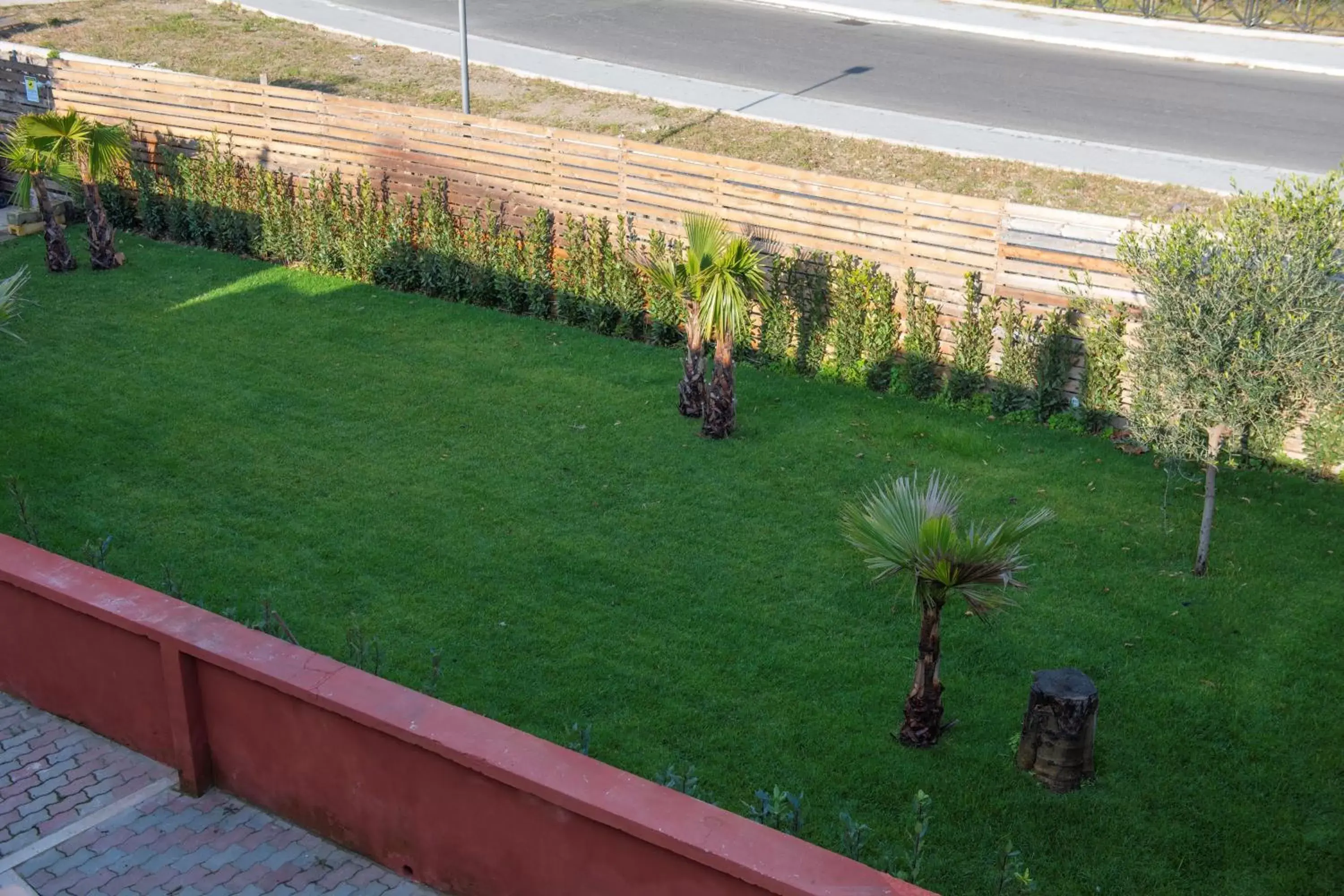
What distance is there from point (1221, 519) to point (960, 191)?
7.66 metres

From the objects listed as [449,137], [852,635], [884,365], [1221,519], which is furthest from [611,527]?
[449,137]

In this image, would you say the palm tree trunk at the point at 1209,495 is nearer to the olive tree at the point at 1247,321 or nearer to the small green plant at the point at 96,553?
the olive tree at the point at 1247,321

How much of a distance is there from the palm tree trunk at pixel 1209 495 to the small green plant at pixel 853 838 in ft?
12.8

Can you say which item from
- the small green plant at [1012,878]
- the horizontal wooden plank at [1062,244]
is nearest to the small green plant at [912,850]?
the small green plant at [1012,878]

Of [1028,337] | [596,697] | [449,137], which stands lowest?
[596,697]

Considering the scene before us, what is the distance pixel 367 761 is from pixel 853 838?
2.10m

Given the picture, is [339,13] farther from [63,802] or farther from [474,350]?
[63,802]

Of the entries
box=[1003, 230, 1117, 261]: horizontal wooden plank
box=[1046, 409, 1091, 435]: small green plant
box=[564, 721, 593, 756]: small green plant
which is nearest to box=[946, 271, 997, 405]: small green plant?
box=[1003, 230, 1117, 261]: horizontal wooden plank

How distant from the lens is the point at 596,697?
7.72m

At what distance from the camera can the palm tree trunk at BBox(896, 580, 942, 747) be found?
700cm

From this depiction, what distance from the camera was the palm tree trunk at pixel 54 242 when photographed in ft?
48.4

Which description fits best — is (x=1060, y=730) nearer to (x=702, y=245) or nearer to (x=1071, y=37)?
(x=702, y=245)

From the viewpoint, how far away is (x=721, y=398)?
1112 centimetres

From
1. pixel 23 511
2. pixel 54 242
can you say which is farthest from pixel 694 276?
pixel 54 242
